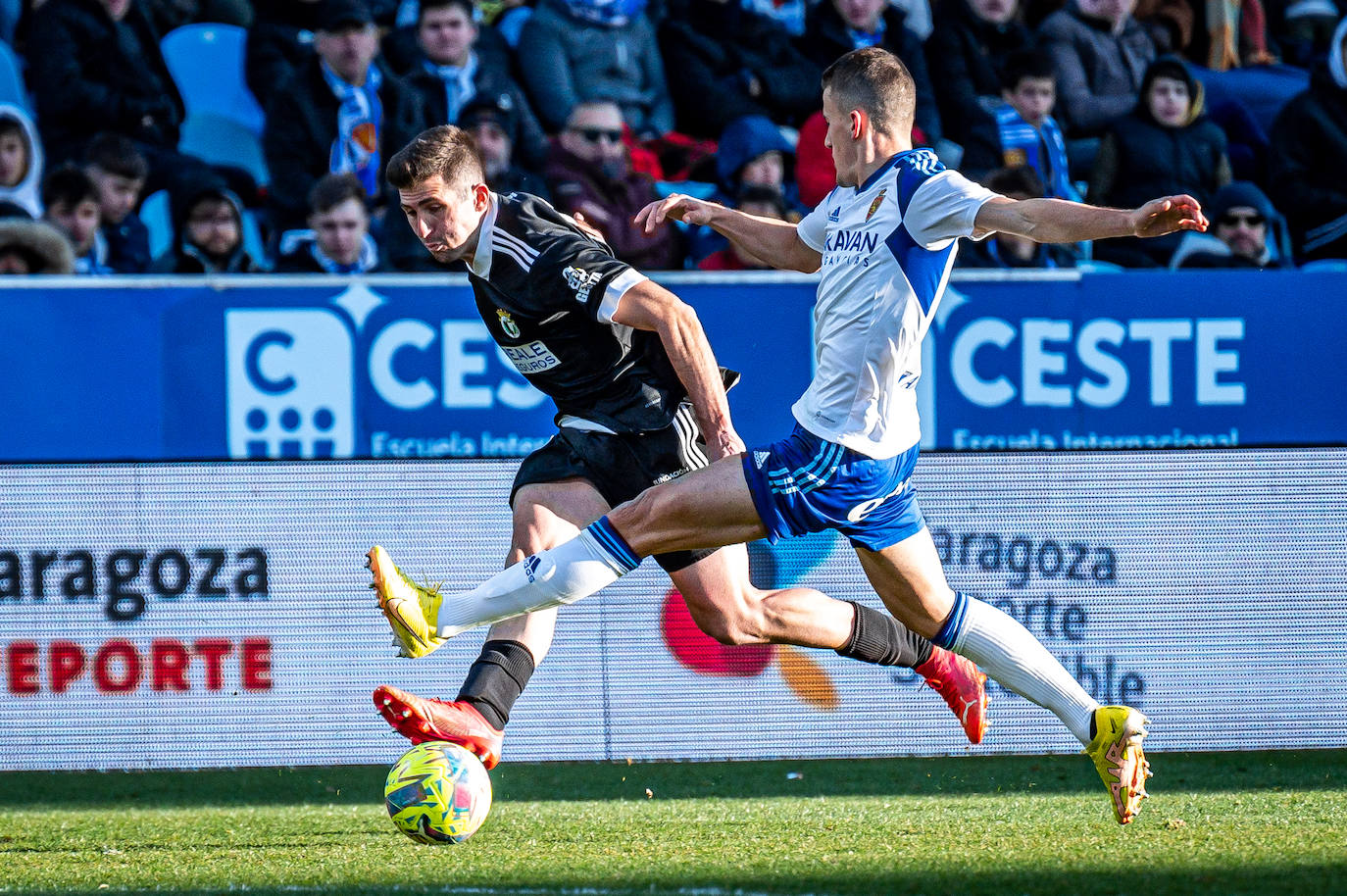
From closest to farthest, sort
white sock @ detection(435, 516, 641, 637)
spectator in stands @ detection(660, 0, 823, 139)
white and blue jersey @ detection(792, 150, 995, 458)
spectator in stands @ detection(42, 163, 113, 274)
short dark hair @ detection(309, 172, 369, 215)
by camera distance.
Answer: white and blue jersey @ detection(792, 150, 995, 458) → white sock @ detection(435, 516, 641, 637) → short dark hair @ detection(309, 172, 369, 215) → spectator in stands @ detection(42, 163, 113, 274) → spectator in stands @ detection(660, 0, 823, 139)

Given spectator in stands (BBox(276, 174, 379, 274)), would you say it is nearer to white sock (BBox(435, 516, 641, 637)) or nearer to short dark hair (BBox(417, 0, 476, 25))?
short dark hair (BBox(417, 0, 476, 25))

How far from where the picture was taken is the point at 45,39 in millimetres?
9023

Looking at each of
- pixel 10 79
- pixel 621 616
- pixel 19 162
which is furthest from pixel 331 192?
pixel 621 616

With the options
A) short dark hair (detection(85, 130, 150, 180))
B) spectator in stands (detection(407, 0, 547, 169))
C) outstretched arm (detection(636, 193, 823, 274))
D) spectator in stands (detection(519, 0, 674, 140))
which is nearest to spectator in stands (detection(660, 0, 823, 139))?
spectator in stands (detection(519, 0, 674, 140))

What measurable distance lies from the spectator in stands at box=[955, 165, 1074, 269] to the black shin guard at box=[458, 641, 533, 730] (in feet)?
13.8

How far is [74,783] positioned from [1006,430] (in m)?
4.09

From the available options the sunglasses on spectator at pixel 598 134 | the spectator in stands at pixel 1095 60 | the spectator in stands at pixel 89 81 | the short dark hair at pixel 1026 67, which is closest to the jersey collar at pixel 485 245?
the sunglasses on spectator at pixel 598 134

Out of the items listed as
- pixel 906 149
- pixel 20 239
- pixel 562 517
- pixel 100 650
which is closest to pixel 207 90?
pixel 20 239

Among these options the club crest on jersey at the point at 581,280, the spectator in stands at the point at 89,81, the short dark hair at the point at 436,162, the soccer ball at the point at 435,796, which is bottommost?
the soccer ball at the point at 435,796

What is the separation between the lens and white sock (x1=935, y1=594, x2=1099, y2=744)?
4.42m

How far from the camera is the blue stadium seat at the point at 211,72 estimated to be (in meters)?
9.65

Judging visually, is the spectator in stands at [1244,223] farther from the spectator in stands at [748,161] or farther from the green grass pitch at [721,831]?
the green grass pitch at [721,831]

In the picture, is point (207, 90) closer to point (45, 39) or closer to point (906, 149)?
point (45, 39)

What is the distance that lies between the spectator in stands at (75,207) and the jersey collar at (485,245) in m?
4.27
